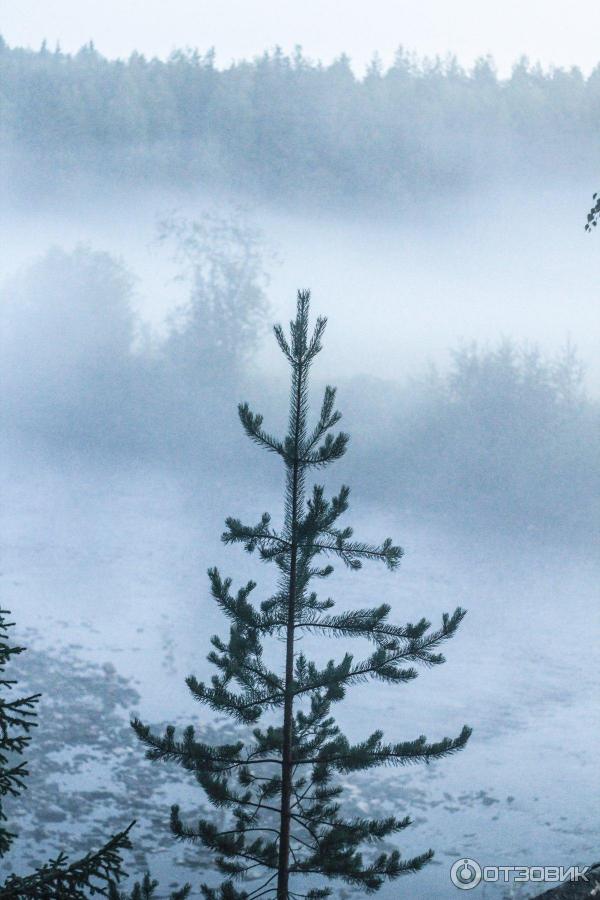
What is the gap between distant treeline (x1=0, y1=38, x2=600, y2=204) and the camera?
337ft

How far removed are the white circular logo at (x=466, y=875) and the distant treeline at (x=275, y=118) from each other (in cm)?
8951

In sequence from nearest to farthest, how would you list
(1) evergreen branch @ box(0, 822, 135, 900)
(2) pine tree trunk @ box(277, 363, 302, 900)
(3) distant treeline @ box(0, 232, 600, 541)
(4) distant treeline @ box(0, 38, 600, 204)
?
(1) evergreen branch @ box(0, 822, 135, 900), (2) pine tree trunk @ box(277, 363, 302, 900), (3) distant treeline @ box(0, 232, 600, 541), (4) distant treeline @ box(0, 38, 600, 204)

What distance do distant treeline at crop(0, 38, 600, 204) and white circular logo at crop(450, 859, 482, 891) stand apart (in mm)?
89514

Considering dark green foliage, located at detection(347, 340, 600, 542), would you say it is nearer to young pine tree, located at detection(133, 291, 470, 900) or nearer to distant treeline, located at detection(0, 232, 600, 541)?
distant treeline, located at detection(0, 232, 600, 541)

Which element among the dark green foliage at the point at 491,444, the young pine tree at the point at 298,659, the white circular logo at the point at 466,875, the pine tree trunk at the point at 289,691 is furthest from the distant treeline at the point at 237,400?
the pine tree trunk at the point at 289,691

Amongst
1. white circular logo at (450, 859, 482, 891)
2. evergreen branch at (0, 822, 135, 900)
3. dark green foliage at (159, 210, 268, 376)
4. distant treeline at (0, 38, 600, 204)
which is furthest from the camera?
distant treeline at (0, 38, 600, 204)

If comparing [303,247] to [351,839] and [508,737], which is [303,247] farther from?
[351,839]

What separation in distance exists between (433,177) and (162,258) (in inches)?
2158

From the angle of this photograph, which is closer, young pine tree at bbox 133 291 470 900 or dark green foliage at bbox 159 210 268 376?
young pine tree at bbox 133 291 470 900

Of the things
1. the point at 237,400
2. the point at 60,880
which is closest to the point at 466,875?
the point at 60,880

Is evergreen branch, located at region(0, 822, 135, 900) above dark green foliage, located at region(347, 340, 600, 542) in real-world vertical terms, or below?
below

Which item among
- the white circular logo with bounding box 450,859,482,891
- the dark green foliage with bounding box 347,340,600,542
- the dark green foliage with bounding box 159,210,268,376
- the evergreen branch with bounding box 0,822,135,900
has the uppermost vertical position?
the dark green foliage with bounding box 159,210,268,376

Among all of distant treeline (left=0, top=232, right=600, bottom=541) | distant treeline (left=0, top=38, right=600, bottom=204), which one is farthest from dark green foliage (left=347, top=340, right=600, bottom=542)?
distant treeline (left=0, top=38, right=600, bottom=204)

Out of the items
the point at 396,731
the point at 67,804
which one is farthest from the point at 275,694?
the point at 396,731
